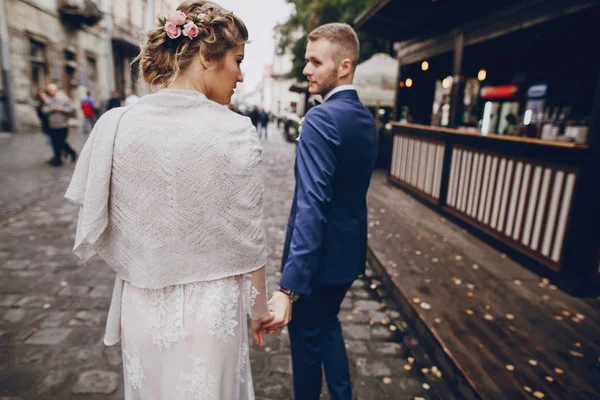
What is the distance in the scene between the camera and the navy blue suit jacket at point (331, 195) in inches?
68.6

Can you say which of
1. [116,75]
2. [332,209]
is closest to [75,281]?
[332,209]

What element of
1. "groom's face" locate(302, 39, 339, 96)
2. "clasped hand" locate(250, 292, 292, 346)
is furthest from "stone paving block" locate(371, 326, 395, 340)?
"groom's face" locate(302, 39, 339, 96)

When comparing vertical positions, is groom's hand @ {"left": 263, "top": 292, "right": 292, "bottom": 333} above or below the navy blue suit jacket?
below

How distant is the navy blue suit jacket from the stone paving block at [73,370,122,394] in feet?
5.39

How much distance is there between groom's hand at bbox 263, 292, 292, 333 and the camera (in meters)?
1.71

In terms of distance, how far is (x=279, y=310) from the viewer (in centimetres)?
173

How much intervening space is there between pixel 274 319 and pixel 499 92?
12.8 m

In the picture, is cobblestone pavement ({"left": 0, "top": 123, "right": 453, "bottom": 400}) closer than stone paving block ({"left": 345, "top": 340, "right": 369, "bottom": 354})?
Yes

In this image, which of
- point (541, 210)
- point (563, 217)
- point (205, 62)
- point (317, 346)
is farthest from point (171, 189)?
point (541, 210)

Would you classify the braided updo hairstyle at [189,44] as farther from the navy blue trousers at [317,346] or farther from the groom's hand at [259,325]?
the navy blue trousers at [317,346]

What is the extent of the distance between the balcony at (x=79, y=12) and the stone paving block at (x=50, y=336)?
20.2 meters

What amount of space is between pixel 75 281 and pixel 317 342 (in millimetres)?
3131

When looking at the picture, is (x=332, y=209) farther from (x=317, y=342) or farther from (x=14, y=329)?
(x=14, y=329)

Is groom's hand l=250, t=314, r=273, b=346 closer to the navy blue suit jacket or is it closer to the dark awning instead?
the navy blue suit jacket
